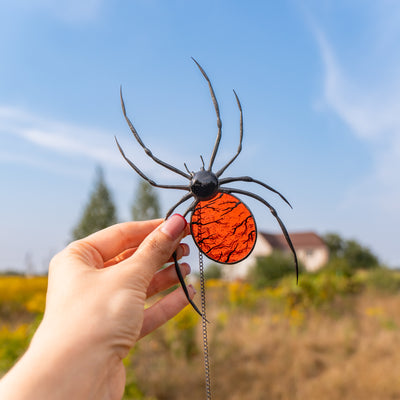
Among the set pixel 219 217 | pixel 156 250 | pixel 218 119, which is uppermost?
pixel 218 119

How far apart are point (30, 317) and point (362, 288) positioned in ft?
27.5

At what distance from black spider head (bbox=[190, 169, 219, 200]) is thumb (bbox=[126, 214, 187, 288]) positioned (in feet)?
0.42

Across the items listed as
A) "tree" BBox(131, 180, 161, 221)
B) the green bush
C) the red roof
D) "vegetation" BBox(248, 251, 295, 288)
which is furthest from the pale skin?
the red roof

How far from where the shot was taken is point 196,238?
1.60 meters

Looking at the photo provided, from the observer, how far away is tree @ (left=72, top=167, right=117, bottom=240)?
1377 cm

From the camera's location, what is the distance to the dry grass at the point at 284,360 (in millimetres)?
4812

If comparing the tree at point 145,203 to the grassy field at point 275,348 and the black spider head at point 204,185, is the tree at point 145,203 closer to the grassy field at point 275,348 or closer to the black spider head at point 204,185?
the grassy field at point 275,348

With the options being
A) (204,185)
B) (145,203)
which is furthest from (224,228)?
(145,203)

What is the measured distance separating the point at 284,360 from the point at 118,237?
473 cm

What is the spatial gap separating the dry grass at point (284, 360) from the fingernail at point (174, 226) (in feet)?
12.4

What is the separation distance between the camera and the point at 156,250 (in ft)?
4.81

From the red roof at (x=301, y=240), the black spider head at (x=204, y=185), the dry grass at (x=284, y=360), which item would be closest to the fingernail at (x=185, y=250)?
the black spider head at (x=204, y=185)

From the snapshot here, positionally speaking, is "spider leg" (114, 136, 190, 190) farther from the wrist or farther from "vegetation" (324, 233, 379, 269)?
"vegetation" (324, 233, 379, 269)

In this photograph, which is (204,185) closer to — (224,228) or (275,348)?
(224,228)
